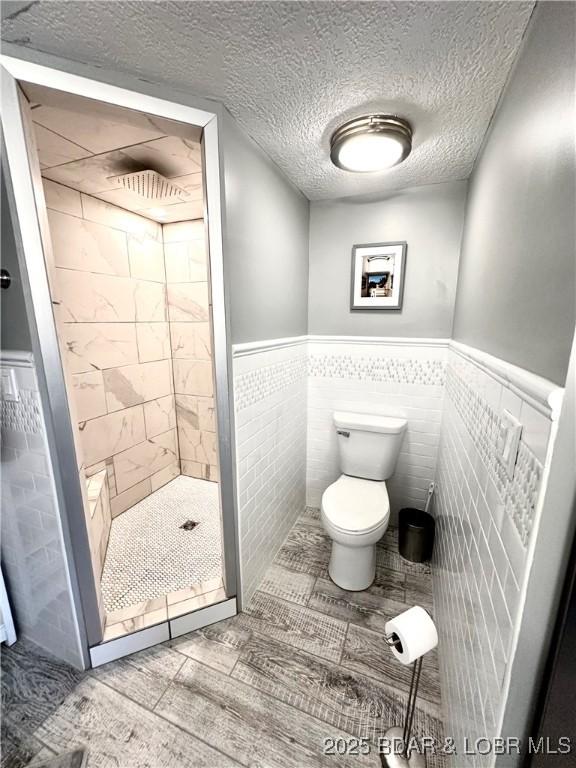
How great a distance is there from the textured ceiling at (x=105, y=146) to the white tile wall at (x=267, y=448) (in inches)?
35.8

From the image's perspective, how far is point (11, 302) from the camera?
961 millimetres

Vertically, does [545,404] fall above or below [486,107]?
below

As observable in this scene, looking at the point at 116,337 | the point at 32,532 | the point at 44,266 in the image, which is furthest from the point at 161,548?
the point at 44,266

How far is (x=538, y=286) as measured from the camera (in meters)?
0.64

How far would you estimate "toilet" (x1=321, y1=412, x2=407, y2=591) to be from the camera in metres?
1.46

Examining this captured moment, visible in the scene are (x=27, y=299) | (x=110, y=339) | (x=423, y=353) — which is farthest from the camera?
(x=110, y=339)

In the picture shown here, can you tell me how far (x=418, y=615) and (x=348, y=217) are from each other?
2.00 metres

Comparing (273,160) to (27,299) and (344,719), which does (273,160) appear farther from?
(344,719)

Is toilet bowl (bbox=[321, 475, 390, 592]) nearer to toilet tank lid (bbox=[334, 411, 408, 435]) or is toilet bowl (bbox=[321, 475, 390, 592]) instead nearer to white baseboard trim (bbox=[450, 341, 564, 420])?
toilet tank lid (bbox=[334, 411, 408, 435])

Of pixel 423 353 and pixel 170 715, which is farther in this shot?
pixel 423 353

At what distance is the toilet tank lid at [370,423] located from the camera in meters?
1.77

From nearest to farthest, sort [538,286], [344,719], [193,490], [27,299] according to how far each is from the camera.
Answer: [538,286] < [27,299] < [344,719] < [193,490]

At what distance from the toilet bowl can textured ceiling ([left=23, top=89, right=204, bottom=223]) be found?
Result: 1766 mm

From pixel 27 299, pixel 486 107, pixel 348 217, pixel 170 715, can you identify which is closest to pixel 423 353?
pixel 348 217
